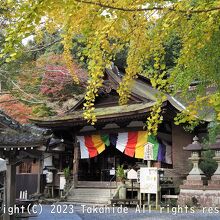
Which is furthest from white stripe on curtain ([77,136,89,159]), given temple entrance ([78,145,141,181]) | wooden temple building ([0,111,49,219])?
wooden temple building ([0,111,49,219])

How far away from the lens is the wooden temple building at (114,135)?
1527cm

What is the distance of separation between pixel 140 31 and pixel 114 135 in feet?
42.6

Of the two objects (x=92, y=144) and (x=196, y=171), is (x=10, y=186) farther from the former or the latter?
(x=92, y=144)

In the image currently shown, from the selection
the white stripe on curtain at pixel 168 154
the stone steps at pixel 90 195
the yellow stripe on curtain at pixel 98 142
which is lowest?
the stone steps at pixel 90 195

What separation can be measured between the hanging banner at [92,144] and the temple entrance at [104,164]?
1.26 meters

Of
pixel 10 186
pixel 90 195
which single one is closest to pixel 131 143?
pixel 90 195

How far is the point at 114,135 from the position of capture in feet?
55.1

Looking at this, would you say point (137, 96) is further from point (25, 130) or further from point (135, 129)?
point (25, 130)

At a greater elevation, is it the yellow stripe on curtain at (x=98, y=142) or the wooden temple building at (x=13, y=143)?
the yellow stripe on curtain at (x=98, y=142)

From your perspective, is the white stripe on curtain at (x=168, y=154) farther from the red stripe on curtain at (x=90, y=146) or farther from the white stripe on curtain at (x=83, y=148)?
the white stripe on curtain at (x=83, y=148)

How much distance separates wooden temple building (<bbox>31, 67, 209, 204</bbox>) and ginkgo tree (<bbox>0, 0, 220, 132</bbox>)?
9642 mm

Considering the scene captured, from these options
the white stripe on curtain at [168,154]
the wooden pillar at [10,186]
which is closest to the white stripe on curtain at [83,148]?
the white stripe on curtain at [168,154]

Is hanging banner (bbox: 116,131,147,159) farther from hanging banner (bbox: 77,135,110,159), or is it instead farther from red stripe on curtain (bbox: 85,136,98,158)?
red stripe on curtain (bbox: 85,136,98,158)

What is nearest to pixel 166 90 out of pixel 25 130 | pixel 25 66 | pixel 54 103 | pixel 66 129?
pixel 25 130
